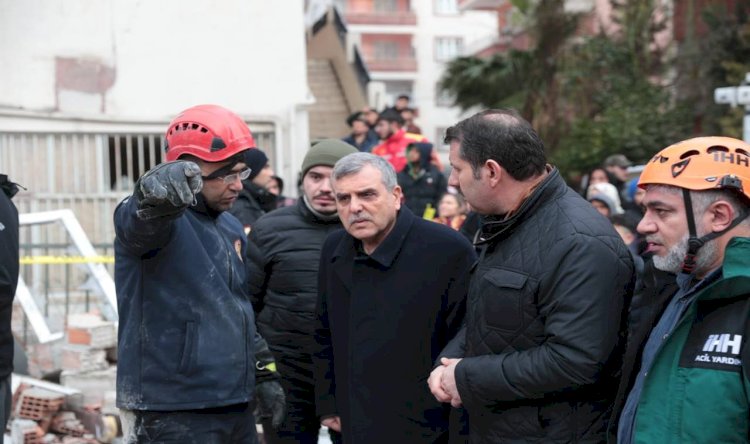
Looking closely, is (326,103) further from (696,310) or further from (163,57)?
(696,310)

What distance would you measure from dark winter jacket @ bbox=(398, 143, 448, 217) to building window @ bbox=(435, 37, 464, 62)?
5009cm

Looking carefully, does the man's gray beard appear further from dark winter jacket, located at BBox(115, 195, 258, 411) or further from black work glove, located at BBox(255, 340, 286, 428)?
black work glove, located at BBox(255, 340, 286, 428)

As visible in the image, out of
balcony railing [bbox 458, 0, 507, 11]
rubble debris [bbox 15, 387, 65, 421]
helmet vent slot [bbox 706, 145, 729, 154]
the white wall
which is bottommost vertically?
rubble debris [bbox 15, 387, 65, 421]

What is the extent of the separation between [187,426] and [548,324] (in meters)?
1.54

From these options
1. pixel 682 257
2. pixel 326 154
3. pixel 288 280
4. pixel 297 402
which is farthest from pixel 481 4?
pixel 682 257

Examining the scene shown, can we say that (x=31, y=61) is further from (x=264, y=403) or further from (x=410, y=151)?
(x=264, y=403)

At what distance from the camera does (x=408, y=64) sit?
198ft

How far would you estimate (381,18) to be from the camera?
61250mm

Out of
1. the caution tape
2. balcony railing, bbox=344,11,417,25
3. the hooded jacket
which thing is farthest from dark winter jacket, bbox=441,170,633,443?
balcony railing, bbox=344,11,417,25

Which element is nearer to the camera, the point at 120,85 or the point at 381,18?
the point at 120,85

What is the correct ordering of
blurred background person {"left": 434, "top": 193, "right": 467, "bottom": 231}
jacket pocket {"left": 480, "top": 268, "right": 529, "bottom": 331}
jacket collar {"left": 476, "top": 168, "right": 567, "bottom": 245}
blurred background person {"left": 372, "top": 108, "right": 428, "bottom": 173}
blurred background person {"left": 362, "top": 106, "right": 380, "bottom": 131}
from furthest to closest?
blurred background person {"left": 362, "top": 106, "right": 380, "bottom": 131}, blurred background person {"left": 372, "top": 108, "right": 428, "bottom": 173}, blurred background person {"left": 434, "top": 193, "right": 467, "bottom": 231}, jacket collar {"left": 476, "top": 168, "right": 567, "bottom": 245}, jacket pocket {"left": 480, "top": 268, "right": 529, "bottom": 331}

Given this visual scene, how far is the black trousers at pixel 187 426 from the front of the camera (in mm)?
3814

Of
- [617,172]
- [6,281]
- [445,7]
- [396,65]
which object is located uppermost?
[445,7]

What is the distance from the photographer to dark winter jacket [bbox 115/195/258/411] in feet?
12.4
